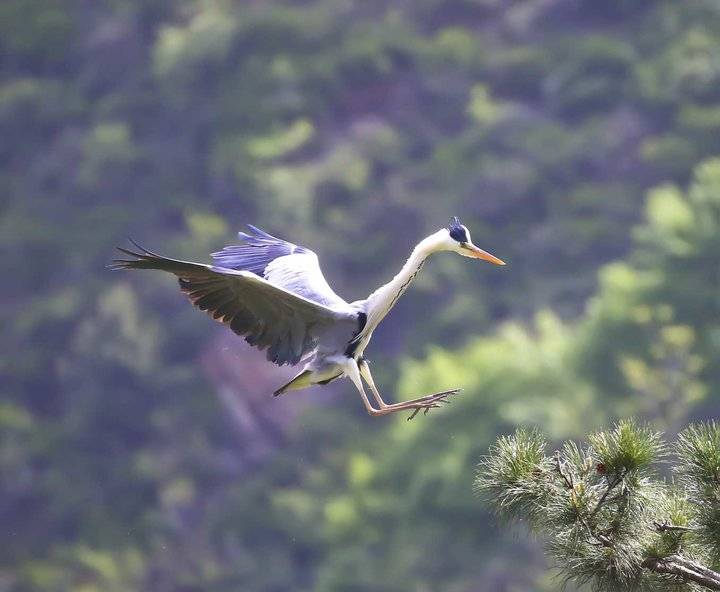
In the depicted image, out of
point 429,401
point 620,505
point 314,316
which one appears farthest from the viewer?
point 314,316

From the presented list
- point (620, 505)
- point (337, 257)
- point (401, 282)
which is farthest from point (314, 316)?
point (337, 257)

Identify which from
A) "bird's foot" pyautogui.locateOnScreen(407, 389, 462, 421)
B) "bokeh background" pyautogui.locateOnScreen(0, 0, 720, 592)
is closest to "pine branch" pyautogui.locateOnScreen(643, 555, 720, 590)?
"bird's foot" pyautogui.locateOnScreen(407, 389, 462, 421)

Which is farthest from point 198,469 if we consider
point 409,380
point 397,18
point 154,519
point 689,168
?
point 397,18

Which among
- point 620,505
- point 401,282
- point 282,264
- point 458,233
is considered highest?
point 282,264

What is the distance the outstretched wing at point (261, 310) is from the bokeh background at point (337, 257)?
Answer: 14954 millimetres

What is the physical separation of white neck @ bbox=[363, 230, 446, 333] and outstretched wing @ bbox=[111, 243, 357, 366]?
0.10m

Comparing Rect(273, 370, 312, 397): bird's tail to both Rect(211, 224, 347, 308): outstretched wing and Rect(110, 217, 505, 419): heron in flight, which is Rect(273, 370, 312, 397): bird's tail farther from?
Rect(211, 224, 347, 308): outstretched wing

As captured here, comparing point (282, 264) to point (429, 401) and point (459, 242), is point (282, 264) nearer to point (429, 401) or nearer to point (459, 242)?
point (459, 242)

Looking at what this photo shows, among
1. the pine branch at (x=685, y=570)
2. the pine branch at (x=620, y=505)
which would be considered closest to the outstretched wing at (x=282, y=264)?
the pine branch at (x=620, y=505)

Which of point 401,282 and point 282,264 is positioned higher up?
point 282,264

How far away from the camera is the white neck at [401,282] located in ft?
21.8

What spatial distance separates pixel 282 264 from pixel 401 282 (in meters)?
0.97

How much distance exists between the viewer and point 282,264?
7.48 meters

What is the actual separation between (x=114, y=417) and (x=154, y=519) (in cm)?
310
